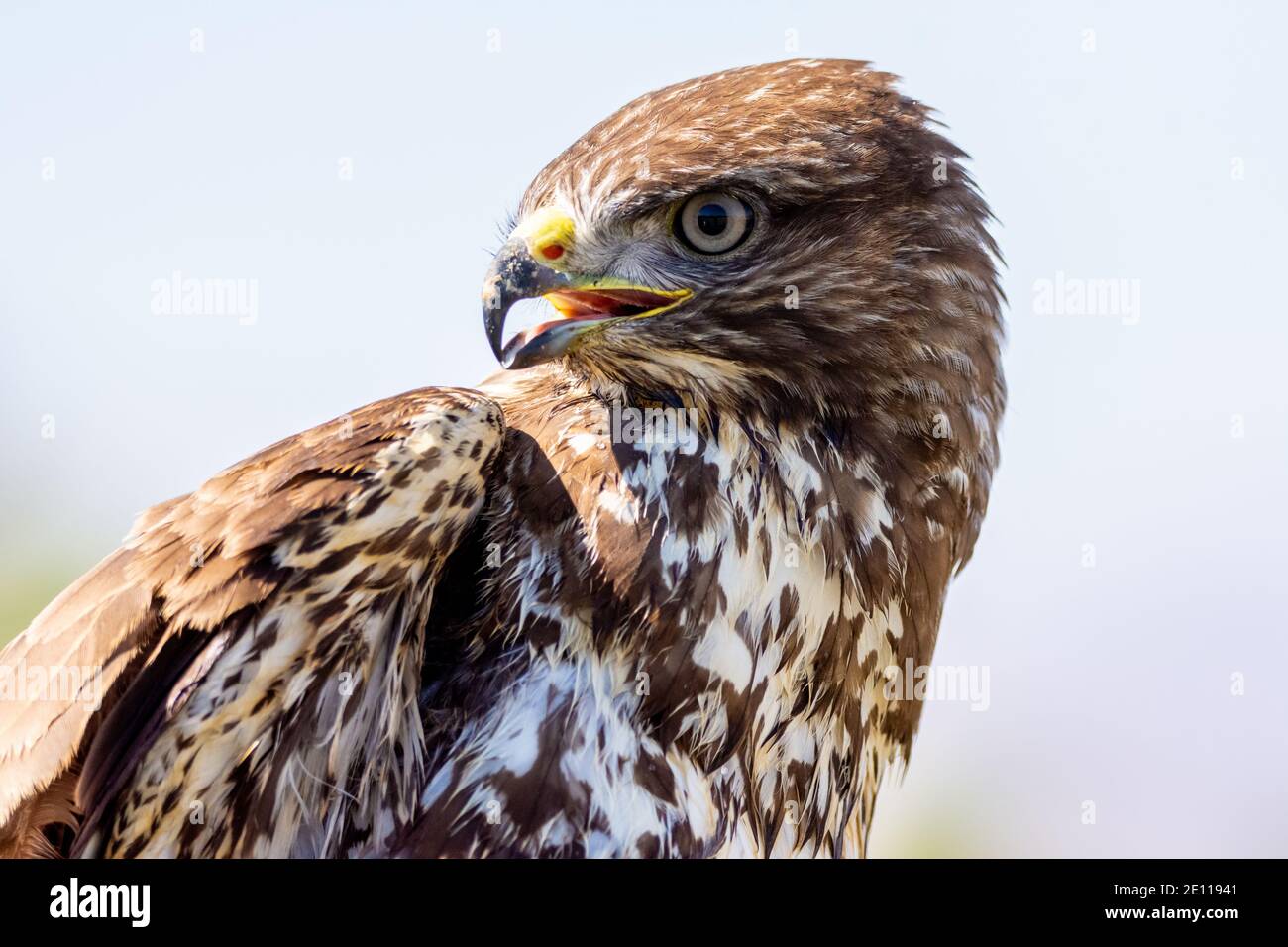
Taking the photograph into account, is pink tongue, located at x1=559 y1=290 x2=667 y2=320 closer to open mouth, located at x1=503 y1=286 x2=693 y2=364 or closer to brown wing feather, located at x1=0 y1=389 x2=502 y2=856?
open mouth, located at x1=503 y1=286 x2=693 y2=364

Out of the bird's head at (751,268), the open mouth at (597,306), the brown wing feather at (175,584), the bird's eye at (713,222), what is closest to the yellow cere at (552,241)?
the bird's head at (751,268)

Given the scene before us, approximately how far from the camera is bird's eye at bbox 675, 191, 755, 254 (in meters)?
4.34

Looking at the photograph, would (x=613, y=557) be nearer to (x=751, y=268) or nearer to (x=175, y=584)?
(x=751, y=268)

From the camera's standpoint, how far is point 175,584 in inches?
152

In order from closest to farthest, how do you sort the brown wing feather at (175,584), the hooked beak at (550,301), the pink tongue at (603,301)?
the brown wing feather at (175,584) < the hooked beak at (550,301) < the pink tongue at (603,301)

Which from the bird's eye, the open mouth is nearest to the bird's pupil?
the bird's eye

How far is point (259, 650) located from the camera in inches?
150

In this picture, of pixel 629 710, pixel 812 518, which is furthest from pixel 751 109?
pixel 629 710

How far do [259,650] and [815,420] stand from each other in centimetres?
177

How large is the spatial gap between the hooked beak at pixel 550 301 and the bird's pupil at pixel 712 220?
0.20 m

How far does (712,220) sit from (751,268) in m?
0.19

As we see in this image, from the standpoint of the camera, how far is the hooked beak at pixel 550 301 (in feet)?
14.1

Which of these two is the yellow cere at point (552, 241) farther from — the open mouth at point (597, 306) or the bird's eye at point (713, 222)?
the bird's eye at point (713, 222)
